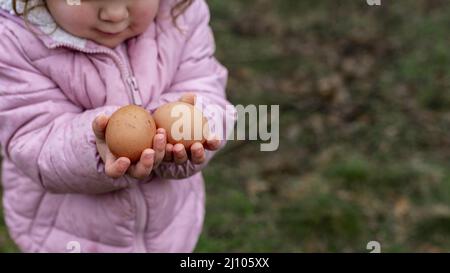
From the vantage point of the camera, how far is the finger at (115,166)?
4.36 ft

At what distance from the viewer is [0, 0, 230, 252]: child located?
143 centimetres

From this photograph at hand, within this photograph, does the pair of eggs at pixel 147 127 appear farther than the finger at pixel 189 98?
No

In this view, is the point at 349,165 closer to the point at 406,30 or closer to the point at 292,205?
the point at 292,205

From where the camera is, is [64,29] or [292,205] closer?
[64,29]

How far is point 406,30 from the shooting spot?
388cm

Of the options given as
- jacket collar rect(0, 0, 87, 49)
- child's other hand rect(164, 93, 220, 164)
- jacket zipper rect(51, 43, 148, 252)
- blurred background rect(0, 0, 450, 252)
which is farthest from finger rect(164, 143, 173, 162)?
blurred background rect(0, 0, 450, 252)

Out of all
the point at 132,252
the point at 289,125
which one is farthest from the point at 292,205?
the point at 132,252

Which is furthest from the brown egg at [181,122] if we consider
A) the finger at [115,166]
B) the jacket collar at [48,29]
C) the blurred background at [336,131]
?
the blurred background at [336,131]

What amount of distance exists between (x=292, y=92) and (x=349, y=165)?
0.72 metres

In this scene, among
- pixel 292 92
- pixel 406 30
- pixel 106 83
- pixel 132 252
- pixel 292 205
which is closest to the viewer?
pixel 106 83

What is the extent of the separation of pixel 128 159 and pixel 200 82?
13.8 inches

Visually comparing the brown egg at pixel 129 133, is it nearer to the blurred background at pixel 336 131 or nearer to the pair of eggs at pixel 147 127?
the pair of eggs at pixel 147 127

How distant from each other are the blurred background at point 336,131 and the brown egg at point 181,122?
1.17 meters

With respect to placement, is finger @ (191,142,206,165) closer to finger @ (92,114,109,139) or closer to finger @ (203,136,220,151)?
finger @ (203,136,220,151)
